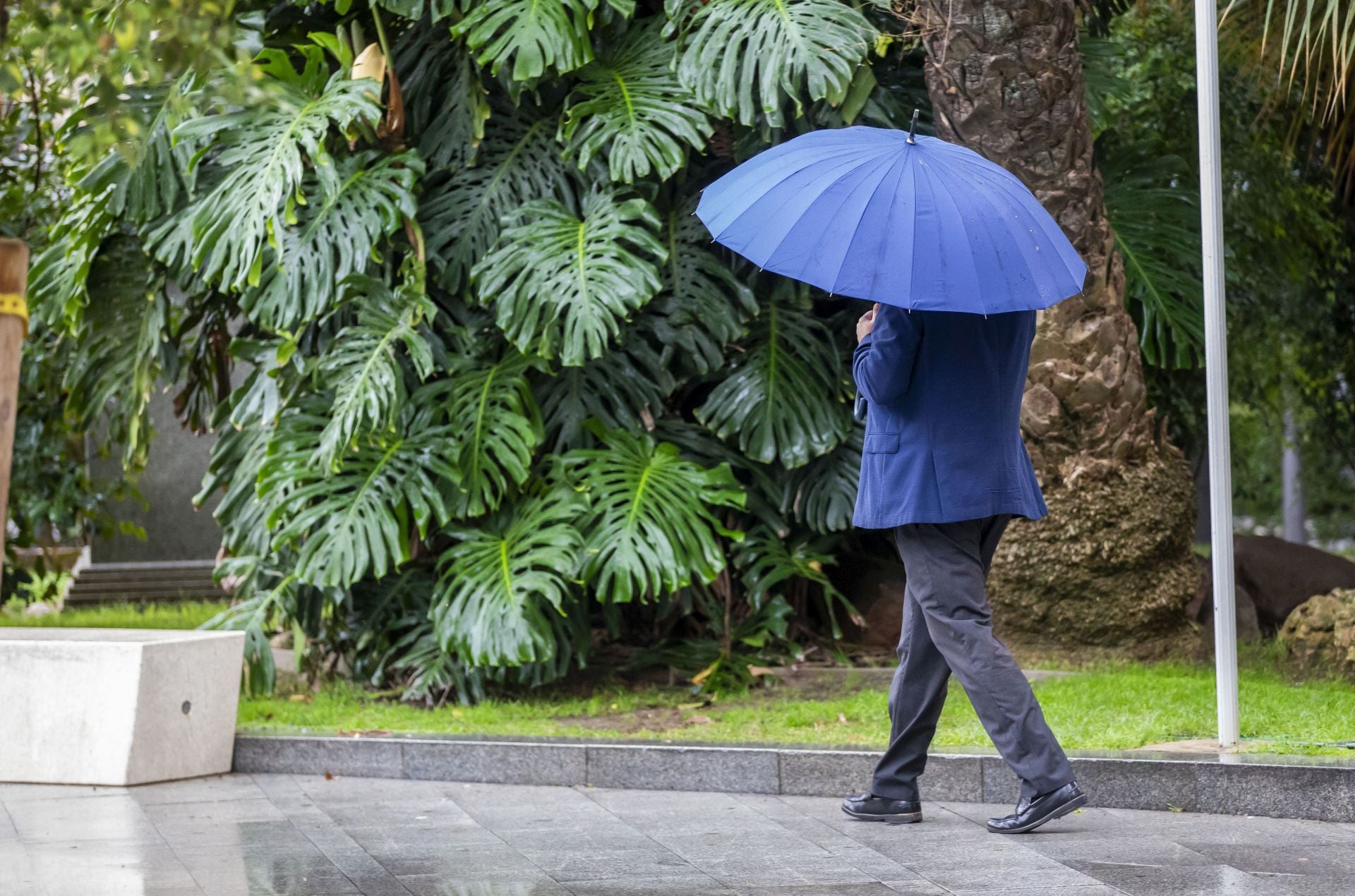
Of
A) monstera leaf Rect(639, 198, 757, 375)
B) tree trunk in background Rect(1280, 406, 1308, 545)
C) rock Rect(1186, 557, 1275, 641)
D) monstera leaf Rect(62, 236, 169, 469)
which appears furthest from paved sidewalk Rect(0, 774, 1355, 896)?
tree trunk in background Rect(1280, 406, 1308, 545)

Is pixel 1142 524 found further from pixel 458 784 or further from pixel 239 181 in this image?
pixel 239 181

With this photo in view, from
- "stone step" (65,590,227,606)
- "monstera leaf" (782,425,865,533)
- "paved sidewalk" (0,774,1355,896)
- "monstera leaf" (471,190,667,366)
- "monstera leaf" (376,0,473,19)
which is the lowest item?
"paved sidewalk" (0,774,1355,896)

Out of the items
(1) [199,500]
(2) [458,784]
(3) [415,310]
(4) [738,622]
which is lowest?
(2) [458,784]

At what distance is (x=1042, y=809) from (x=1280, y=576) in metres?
5.25

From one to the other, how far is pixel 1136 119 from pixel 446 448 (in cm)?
526

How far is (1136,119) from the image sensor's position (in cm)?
968

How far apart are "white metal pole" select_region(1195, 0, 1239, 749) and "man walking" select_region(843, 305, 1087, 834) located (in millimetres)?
781

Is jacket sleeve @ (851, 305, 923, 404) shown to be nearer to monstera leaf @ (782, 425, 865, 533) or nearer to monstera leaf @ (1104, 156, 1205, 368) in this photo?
monstera leaf @ (782, 425, 865, 533)

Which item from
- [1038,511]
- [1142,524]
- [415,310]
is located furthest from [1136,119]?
[1038,511]

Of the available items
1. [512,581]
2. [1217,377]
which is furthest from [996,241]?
[512,581]

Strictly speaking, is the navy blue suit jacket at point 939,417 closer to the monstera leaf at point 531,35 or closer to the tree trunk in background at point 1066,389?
the tree trunk in background at point 1066,389

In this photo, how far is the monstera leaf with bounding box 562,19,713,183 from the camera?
684 cm

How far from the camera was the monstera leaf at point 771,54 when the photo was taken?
6625mm

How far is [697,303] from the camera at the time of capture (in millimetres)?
7223
